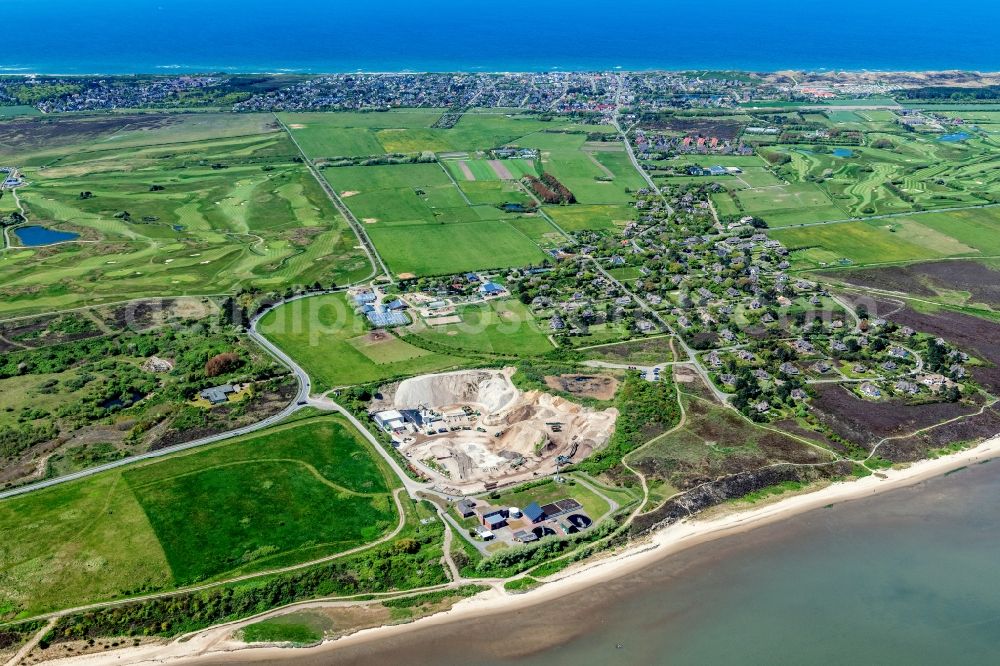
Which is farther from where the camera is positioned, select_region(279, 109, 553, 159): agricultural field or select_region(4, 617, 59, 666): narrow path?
select_region(279, 109, 553, 159): agricultural field

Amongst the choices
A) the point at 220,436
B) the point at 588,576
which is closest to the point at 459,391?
the point at 220,436

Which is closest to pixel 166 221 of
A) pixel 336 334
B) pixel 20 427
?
pixel 336 334

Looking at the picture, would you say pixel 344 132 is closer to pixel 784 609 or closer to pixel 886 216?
pixel 886 216

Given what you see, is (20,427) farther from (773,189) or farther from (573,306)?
(773,189)

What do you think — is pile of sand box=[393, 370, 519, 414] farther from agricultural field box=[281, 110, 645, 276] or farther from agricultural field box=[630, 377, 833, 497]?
agricultural field box=[281, 110, 645, 276]

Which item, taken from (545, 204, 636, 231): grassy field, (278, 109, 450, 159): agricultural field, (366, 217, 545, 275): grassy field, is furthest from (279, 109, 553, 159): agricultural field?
(366, 217, 545, 275): grassy field
